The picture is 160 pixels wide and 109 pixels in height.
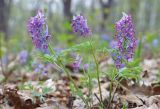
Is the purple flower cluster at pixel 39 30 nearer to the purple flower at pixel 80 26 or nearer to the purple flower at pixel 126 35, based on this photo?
the purple flower at pixel 80 26

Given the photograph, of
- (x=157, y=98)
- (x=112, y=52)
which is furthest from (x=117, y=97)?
(x=112, y=52)

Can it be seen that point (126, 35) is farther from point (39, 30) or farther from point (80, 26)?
point (39, 30)

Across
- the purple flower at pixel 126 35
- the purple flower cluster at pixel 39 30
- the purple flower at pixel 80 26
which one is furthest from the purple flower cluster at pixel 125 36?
the purple flower cluster at pixel 39 30

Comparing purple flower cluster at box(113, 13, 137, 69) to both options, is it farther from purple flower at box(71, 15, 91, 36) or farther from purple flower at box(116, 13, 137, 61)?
purple flower at box(71, 15, 91, 36)

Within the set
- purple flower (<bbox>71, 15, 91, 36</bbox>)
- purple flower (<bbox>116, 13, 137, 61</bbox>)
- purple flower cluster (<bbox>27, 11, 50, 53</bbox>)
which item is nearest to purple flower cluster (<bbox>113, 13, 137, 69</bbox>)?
purple flower (<bbox>116, 13, 137, 61</bbox>)

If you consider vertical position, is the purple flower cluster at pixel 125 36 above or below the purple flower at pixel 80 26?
below
